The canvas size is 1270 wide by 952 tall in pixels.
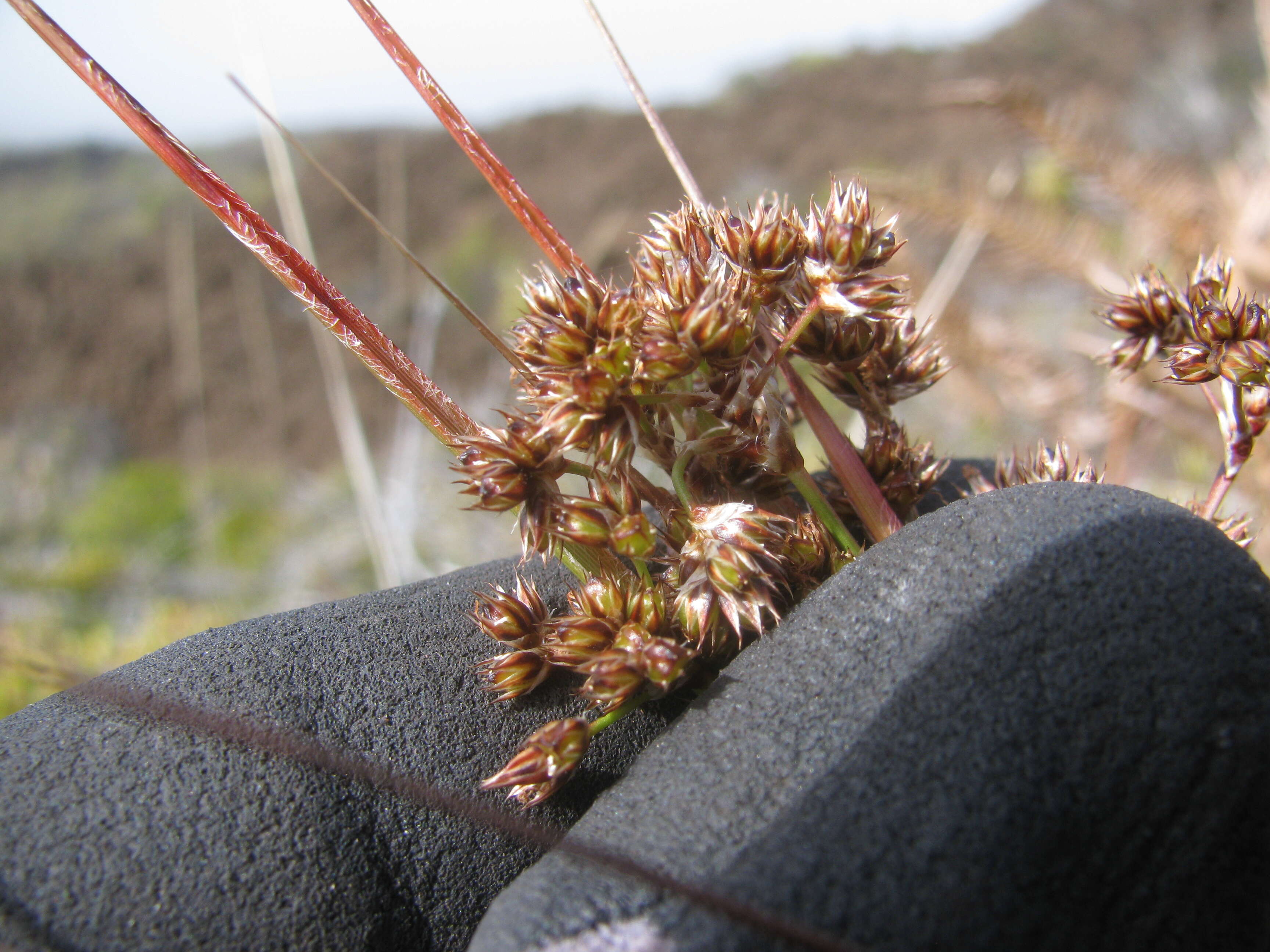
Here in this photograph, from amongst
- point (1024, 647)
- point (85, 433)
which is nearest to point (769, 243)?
point (1024, 647)

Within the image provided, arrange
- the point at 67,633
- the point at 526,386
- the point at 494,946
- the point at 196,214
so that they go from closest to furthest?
the point at 494,946, the point at 526,386, the point at 67,633, the point at 196,214

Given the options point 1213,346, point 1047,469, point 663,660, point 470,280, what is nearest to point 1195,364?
point 1213,346

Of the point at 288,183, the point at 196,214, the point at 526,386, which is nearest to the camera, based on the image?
the point at 526,386

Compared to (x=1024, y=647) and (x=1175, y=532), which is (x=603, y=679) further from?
(x=1175, y=532)

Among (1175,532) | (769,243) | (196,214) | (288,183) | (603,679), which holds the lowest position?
(1175,532)

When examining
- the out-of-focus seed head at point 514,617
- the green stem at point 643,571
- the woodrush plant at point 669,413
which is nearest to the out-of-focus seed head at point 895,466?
the woodrush plant at point 669,413

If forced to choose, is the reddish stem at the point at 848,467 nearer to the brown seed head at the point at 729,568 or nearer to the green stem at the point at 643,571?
the brown seed head at the point at 729,568

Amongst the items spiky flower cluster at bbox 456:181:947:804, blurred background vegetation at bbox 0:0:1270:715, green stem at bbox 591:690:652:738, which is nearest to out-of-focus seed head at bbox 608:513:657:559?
spiky flower cluster at bbox 456:181:947:804
